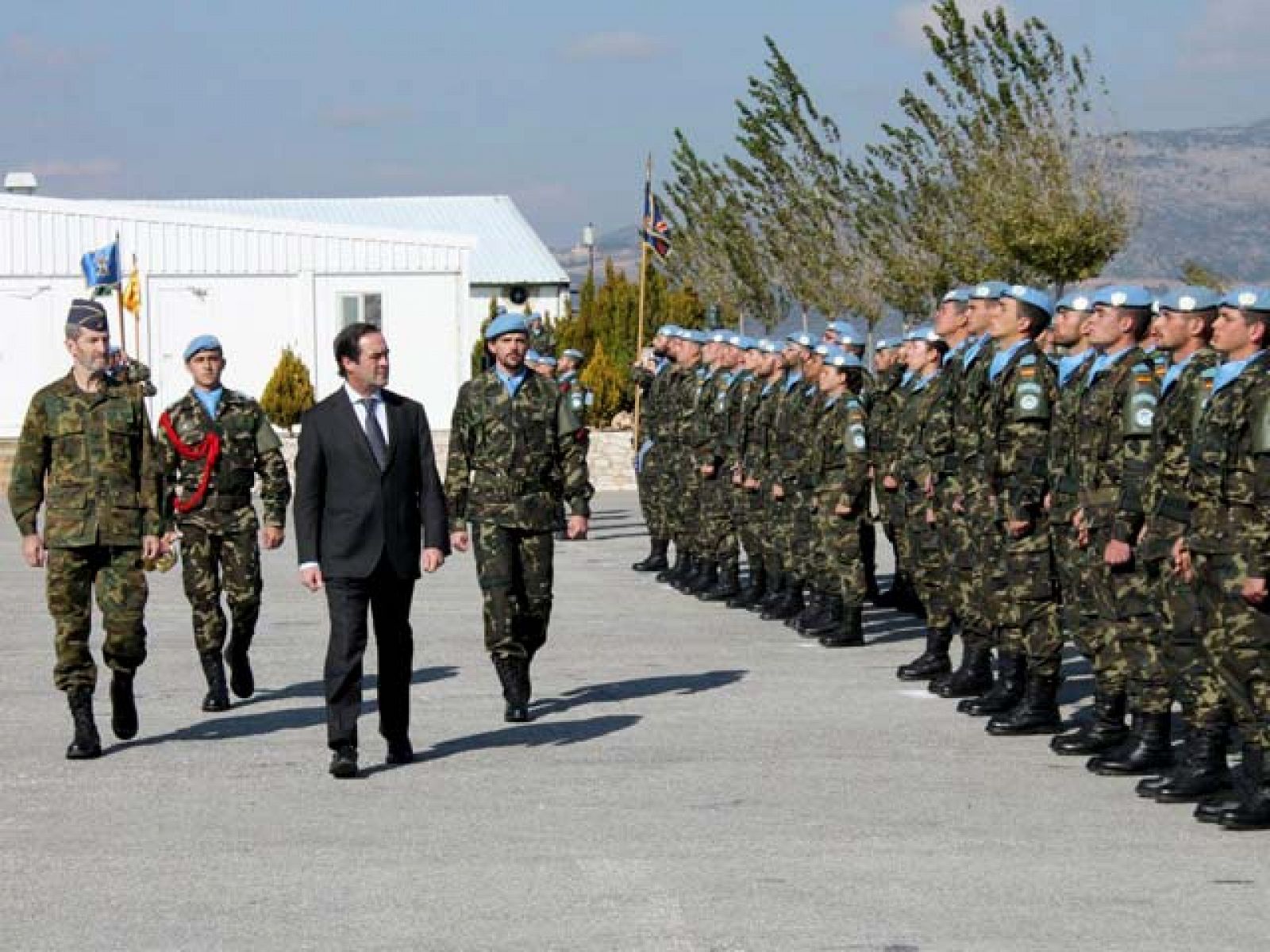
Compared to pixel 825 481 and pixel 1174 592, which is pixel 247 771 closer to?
pixel 1174 592

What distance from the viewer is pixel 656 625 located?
16.0 m

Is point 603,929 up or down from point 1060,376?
down

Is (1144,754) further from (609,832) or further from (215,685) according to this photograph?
(215,685)

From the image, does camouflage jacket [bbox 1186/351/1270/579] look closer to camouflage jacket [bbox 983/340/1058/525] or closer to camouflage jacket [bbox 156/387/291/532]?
camouflage jacket [bbox 983/340/1058/525]

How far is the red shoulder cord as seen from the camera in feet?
39.5

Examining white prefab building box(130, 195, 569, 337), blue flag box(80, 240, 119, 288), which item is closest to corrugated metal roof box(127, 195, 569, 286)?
white prefab building box(130, 195, 569, 337)

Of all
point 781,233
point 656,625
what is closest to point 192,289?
point 781,233

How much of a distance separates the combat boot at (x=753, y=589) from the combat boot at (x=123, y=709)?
291 inches

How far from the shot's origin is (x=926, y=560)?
42.8 feet

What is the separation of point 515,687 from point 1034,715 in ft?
8.56

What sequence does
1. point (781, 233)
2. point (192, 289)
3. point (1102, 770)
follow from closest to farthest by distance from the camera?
point (1102, 770) < point (192, 289) < point (781, 233)

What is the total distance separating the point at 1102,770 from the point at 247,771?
12.3ft

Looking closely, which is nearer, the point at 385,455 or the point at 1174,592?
the point at 1174,592

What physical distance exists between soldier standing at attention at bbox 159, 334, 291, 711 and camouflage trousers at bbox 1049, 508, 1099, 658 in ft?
13.5
